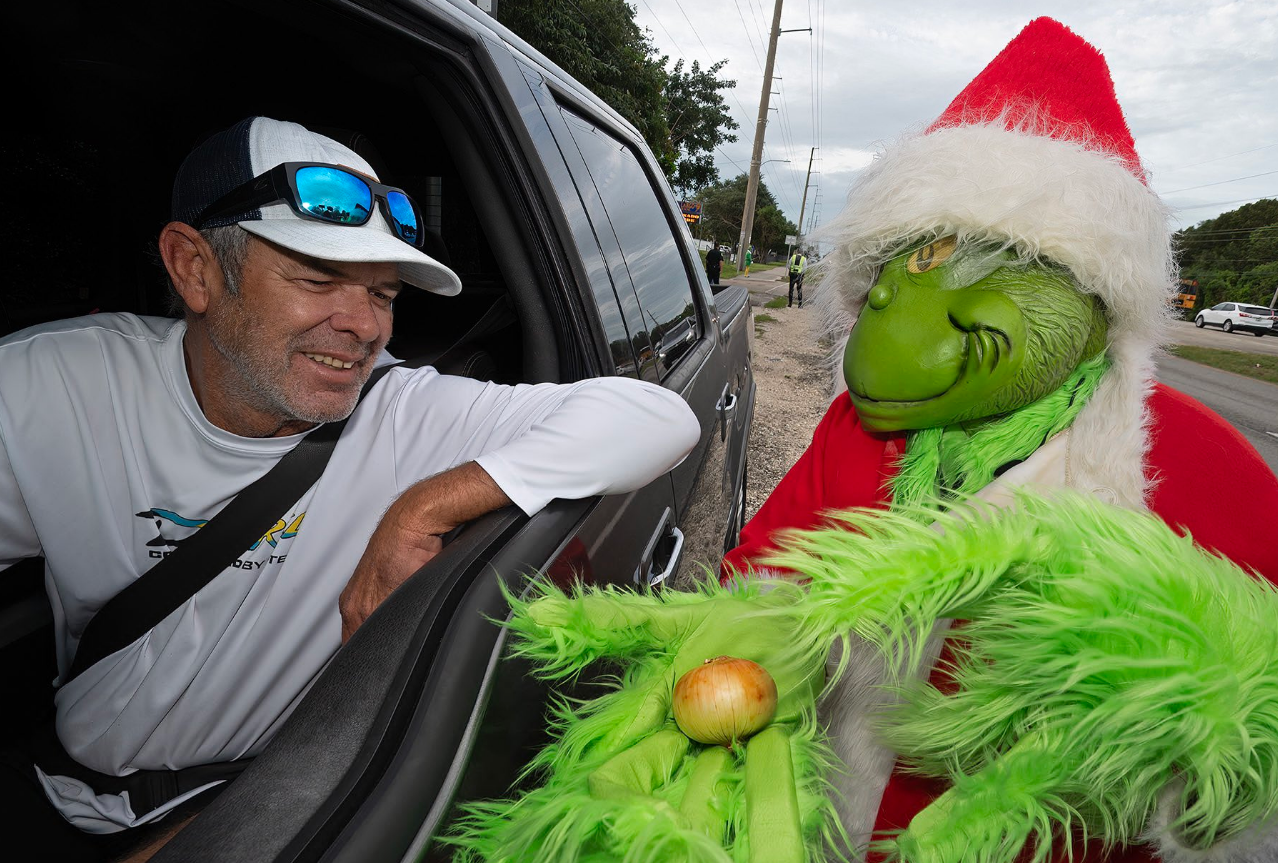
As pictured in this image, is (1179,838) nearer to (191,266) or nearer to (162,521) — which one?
(162,521)

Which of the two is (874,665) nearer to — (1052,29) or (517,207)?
(1052,29)

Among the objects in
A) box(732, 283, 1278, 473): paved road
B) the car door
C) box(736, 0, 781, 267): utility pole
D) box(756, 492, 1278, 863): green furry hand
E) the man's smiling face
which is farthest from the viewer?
box(736, 0, 781, 267): utility pole

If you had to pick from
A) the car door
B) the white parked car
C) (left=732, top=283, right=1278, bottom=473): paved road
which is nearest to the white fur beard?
the car door

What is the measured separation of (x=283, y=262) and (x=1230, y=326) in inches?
1710

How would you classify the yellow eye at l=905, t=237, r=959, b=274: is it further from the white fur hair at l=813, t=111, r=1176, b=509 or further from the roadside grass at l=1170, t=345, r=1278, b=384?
the roadside grass at l=1170, t=345, r=1278, b=384

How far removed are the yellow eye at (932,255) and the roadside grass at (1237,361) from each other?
61.1 ft

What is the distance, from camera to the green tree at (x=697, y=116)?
3189 cm

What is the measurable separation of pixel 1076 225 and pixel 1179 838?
0.89 metres

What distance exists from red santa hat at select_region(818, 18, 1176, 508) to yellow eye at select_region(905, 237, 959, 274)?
0.07 ft

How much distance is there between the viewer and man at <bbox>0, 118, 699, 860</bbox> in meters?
1.37

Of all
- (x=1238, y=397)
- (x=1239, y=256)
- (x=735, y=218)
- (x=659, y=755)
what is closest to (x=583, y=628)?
(x=659, y=755)

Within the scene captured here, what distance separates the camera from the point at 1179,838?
79 cm

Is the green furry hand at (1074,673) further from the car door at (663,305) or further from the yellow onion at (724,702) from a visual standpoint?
the car door at (663,305)

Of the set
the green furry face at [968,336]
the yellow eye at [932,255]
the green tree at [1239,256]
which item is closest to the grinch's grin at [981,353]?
the green furry face at [968,336]
